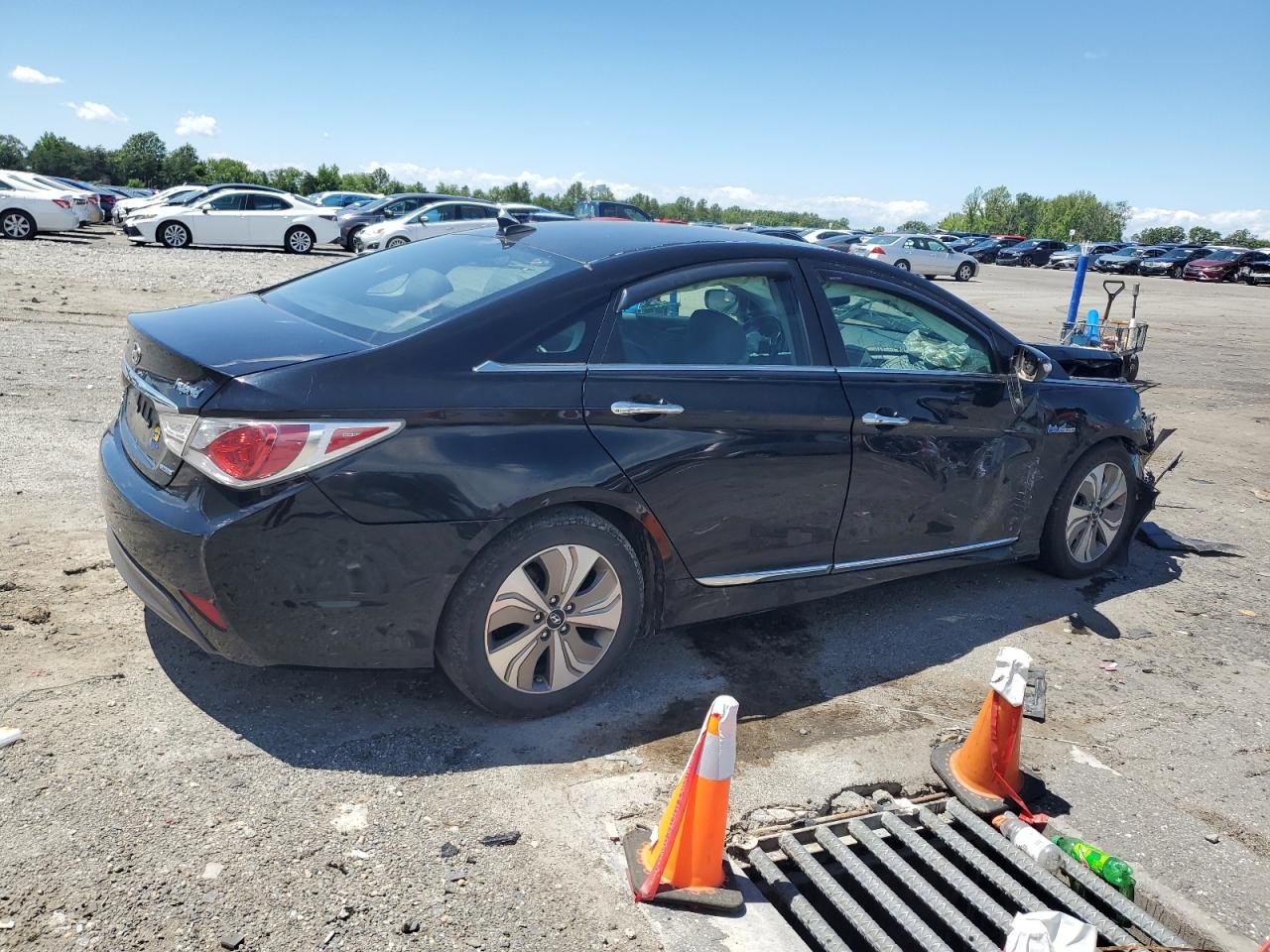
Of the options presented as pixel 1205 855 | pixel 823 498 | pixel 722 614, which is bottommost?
pixel 1205 855

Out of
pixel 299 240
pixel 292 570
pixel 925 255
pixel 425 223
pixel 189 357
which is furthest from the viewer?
pixel 925 255

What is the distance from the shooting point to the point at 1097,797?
3.47 meters

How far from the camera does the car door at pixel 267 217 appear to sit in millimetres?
24688

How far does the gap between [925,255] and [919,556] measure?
32.1 m

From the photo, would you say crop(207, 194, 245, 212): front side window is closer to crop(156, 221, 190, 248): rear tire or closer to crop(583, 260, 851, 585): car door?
crop(156, 221, 190, 248): rear tire

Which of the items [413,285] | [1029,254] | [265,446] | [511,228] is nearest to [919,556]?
[511,228]

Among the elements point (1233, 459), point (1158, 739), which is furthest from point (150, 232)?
point (1158, 739)

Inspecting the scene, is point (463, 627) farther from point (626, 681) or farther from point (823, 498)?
point (823, 498)

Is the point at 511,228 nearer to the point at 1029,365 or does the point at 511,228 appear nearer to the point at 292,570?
the point at 292,570

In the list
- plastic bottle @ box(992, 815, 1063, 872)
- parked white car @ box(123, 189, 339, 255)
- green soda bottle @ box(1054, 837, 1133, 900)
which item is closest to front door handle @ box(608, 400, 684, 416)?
plastic bottle @ box(992, 815, 1063, 872)

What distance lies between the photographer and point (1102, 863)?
301 cm

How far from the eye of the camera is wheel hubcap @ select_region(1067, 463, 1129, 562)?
522cm

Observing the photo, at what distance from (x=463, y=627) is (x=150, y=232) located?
23.8m

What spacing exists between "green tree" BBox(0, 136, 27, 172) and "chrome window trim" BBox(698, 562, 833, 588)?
6962 centimetres
